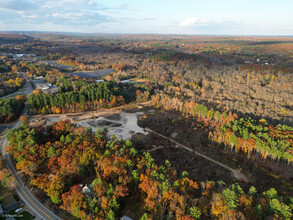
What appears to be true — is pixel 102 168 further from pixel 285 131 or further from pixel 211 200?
pixel 285 131

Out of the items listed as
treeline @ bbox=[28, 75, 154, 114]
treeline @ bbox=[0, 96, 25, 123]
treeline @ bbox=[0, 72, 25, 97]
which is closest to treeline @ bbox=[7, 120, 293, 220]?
treeline @ bbox=[0, 96, 25, 123]

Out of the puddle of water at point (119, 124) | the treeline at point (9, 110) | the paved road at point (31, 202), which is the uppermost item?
the treeline at point (9, 110)

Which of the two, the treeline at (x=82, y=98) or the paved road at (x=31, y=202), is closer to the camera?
the paved road at (x=31, y=202)

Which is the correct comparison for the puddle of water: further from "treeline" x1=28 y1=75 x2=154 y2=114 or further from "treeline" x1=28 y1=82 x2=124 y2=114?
"treeline" x1=28 y1=75 x2=154 y2=114

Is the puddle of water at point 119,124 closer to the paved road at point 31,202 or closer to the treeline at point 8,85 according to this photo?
the paved road at point 31,202

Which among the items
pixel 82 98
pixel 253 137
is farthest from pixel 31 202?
pixel 253 137

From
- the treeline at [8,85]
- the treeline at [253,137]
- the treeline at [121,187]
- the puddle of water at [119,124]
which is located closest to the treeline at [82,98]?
the puddle of water at [119,124]
